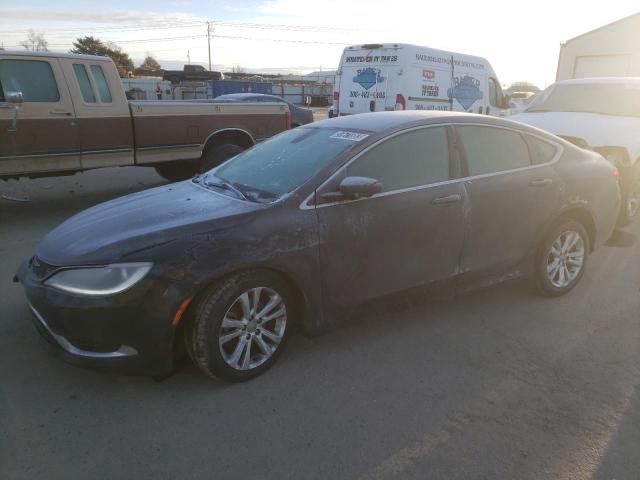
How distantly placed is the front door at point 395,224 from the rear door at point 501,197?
0.16 metres

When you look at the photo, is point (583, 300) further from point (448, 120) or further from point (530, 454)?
point (530, 454)

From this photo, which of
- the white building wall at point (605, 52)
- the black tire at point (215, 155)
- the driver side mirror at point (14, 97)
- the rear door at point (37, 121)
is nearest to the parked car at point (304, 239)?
the driver side mirror at point (14, 97)

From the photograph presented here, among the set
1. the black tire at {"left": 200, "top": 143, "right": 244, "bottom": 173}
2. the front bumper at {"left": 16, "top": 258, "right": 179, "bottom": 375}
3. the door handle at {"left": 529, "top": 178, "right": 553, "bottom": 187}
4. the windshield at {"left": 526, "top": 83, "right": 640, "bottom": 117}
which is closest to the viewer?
the front bumper at {"left": 16, "top": 258, "right": 179, "bottom": 375}

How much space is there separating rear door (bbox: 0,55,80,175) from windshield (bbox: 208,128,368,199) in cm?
400

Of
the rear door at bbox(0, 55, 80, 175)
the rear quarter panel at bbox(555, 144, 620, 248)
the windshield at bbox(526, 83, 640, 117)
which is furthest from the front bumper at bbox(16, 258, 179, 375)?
the windshield at bbox(526, 83, 640, 117)

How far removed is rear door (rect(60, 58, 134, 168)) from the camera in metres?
7.11

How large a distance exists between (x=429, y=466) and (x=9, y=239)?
5.69 metres

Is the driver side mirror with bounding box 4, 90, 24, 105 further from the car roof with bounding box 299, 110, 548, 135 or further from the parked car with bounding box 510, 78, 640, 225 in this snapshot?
the parked car with bounding box 510, 78, 640, 225

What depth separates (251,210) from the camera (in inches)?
122

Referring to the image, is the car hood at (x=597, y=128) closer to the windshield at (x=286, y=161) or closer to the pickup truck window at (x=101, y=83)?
the windshield at (x=286, y=161)

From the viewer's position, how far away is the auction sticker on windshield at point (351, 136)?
3520 mm

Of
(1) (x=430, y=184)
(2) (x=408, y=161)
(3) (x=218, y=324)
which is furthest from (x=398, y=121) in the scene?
(3) (x=218, y=324)

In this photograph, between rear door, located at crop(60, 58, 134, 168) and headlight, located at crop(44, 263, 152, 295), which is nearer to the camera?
headlight, located at crop(44, 263, 152, 295)

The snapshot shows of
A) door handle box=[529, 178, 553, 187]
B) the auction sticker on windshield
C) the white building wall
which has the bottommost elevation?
door handle box=[529, 178, 553, 187]
